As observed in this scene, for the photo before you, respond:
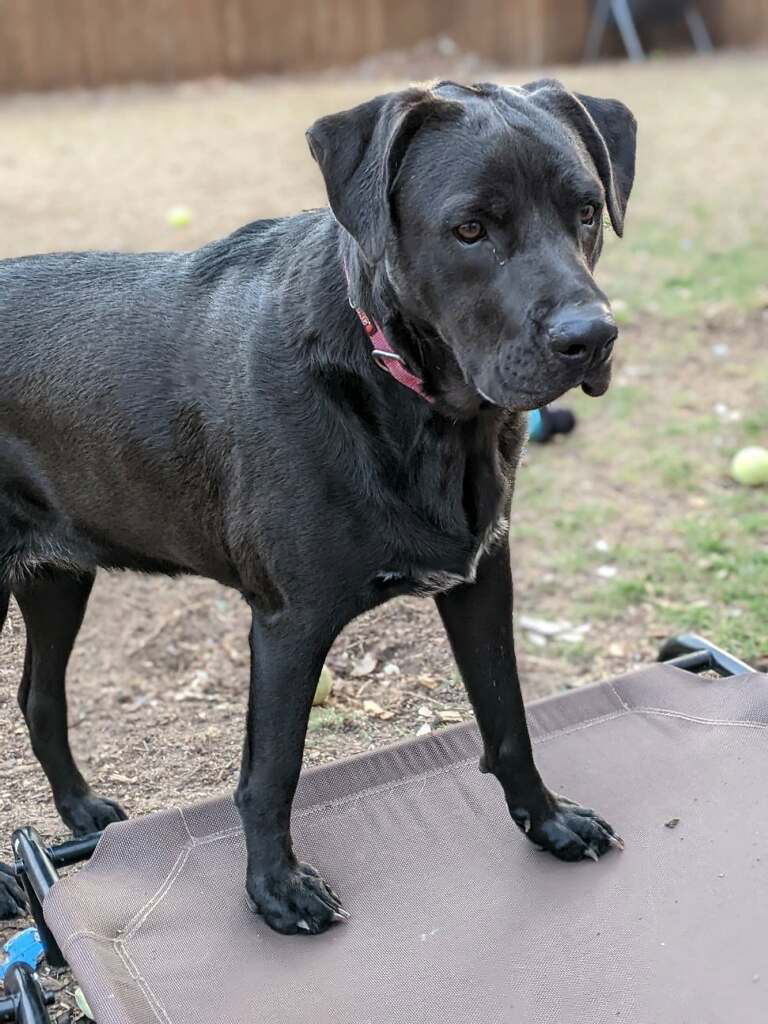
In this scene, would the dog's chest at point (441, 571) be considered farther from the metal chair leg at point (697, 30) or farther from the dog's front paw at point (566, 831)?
the metal chair leg at point (697, 30)

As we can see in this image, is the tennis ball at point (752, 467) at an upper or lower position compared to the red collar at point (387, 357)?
lower

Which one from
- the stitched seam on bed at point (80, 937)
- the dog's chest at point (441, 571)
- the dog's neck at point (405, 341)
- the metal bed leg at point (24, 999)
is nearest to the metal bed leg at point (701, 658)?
the dog's chest at point (441, 571)

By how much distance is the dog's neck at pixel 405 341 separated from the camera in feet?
6.89

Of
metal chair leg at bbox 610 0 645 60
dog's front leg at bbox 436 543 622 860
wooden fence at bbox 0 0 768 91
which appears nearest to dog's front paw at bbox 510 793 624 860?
dog's front leg at bbox 436 543 622 860

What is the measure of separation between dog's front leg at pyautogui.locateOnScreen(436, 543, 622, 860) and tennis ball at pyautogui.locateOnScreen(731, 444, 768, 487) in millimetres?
2425

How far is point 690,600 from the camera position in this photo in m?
4.05

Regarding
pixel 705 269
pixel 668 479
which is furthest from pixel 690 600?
pixel 705 269

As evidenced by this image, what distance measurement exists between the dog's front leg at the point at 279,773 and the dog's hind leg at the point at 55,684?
63 centimetres

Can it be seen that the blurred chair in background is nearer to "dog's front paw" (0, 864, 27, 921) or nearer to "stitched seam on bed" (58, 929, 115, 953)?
"dog's front paw" (0, 864, 27, 921)

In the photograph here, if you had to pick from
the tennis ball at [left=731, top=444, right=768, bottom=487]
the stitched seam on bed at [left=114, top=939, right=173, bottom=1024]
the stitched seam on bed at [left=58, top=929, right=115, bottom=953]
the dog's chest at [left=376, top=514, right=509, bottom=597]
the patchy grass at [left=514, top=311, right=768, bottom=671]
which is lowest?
the patchy grass at [left=514, top=311, right=768, bottom=671]

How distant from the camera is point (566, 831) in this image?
2502 millimetres

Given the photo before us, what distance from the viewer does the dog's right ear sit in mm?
1993

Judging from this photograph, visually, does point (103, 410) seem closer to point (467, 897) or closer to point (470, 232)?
point (470, 232)

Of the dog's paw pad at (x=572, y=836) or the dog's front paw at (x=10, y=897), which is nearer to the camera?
the dog's paw pad at (x=572, y=836)
